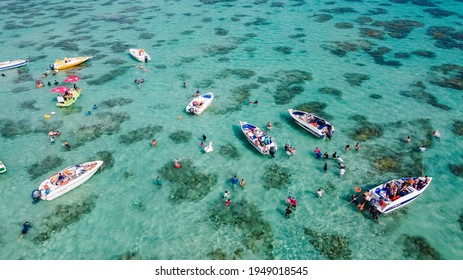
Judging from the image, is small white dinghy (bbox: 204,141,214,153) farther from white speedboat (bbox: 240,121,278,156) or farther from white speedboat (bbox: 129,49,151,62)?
white speedboat (bbox: 129,49,151,62)

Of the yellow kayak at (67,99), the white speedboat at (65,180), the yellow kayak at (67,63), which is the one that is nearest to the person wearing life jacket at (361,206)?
the white speedboat at (65,180)

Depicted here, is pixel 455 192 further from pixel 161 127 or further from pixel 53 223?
pixel 53 223

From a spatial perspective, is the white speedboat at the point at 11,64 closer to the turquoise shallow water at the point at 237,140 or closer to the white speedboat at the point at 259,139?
the turquoise shallow water at the point at 237,140

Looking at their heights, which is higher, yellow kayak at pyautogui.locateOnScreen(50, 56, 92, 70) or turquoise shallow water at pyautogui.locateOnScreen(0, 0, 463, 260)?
yellow kayak at pyautogui.locateOnScreen(50, 56, 92, 70)

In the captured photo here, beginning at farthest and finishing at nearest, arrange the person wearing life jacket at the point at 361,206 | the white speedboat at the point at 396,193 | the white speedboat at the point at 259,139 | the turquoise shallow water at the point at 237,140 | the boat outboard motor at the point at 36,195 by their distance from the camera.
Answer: the white speedboat at the point at 259,139 < the boat outboard motor at the point at 36,195 < the person wearing life jacket at the point at 361,206 < the white speedboat at the point at 396,193 < the turquoise shallow water at the point at 237,140

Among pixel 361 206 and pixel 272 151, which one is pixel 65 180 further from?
pixel 361 206

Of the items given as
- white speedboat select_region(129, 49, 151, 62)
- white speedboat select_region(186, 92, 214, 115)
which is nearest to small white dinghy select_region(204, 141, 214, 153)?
white speedboat select_region(186, 92, 214, 115)

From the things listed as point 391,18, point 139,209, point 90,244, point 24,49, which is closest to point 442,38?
point 391,18
